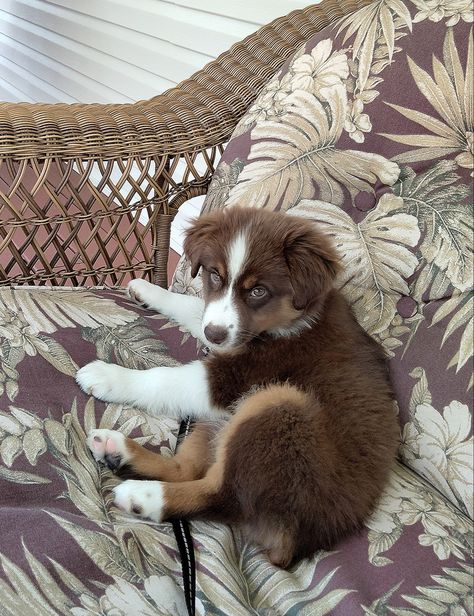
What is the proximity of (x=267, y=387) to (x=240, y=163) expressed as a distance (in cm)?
75

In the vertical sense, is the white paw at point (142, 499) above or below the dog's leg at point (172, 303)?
below

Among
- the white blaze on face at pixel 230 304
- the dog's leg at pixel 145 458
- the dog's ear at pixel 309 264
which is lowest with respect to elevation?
the dog's leg at pixel 145 458

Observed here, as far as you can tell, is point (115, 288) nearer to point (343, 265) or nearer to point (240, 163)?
point (240, 163)

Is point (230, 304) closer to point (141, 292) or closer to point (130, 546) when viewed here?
point (141, 292)

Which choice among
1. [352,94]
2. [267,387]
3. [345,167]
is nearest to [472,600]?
[267,387]

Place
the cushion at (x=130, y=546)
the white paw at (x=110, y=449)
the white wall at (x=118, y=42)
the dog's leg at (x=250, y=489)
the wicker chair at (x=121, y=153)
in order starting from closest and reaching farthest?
1. the cushion at (x=130, y=546)
2. the dog's leg at (x=250, y=489)
3. the white paw at (x=110, y=449)
4. the wicker chair at (x=121, y=153)
5. the white wall at (x=118, y=42)

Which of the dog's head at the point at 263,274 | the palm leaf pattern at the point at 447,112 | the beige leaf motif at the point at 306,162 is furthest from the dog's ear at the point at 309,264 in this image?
the palm leaf pattern at the point at 447,112

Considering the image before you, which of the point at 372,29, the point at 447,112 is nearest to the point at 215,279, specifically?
the point at 447,112

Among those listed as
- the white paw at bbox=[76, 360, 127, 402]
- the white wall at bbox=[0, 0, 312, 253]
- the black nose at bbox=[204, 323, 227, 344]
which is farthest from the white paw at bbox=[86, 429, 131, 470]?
the white wall at bbox=[0, 0, 312, 253]

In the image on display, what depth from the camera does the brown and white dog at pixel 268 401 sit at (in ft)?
4.49

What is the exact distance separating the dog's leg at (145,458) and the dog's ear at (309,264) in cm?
44

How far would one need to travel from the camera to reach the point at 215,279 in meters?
1.79

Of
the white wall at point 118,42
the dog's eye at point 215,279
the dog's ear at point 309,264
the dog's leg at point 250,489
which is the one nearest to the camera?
the dog's leg at point 250,489

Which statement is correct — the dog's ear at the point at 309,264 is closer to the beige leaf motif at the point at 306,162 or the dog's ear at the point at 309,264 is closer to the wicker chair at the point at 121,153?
the beige leaf motif at the point at 306,162
